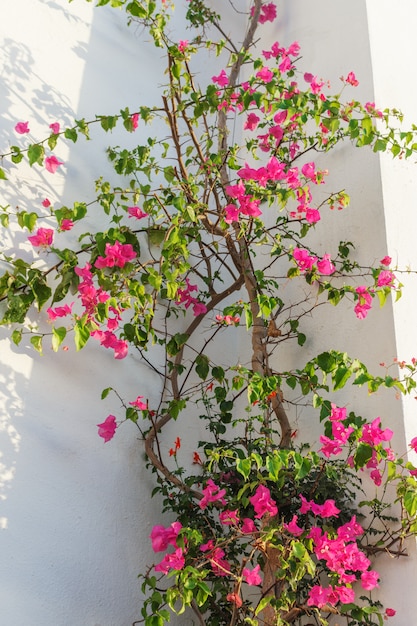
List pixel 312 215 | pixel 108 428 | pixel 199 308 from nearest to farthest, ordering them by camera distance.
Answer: pixel 108 428
pixel 312 215
pixel 199 308

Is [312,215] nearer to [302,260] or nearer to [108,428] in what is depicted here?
[302,260]

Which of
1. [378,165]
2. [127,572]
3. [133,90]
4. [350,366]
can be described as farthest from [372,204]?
[127,572]

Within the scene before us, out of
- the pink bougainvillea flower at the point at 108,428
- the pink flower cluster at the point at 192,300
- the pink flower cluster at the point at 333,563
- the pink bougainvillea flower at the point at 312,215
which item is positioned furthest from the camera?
the pink flower cluster at the point at 192,300

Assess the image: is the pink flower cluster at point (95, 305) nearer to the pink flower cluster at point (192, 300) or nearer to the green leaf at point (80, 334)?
the green leaf at point (80, 334)

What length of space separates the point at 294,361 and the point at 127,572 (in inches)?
32.6

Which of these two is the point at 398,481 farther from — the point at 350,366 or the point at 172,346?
the point at 172,346

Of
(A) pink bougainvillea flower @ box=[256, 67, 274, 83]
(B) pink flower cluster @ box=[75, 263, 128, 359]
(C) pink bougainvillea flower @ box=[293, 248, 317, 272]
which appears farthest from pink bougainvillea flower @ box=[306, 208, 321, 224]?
(B) pink flower cluster @ box=[75, 263, 128, 359]

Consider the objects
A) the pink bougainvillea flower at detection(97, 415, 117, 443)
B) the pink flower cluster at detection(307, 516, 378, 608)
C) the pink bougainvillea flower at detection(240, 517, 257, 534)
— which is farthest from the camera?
the pink bougainvillea flower at detection(97, 415, 117, 443)

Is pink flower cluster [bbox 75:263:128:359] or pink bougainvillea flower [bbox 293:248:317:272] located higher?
pink bougainvillea flower [bbox 293:248:317:272]

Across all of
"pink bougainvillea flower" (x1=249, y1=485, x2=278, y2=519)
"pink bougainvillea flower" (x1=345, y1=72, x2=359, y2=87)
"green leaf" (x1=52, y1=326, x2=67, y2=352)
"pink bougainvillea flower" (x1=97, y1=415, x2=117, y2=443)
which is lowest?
"pink bougainvillea flower" (x1=249, y1=485, x2=278, y2=519)

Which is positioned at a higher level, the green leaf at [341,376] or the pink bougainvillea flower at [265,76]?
the pink bougainvillea flower at [265,76]

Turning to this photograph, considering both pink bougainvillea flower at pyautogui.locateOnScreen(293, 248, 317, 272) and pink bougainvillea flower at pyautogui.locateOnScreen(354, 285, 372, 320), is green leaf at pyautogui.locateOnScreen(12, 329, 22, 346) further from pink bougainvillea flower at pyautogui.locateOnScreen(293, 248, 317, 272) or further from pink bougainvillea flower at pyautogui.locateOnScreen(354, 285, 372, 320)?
pink bougainvillea flower at pyautogui.locateOnScreen(354, 285, 372, 320)

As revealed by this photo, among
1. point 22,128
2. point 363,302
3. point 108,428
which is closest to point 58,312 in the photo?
point 108,428

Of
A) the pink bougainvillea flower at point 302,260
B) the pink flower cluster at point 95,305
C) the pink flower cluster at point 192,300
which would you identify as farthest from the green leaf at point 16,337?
the pink bougainvillea flower at point 302,260
